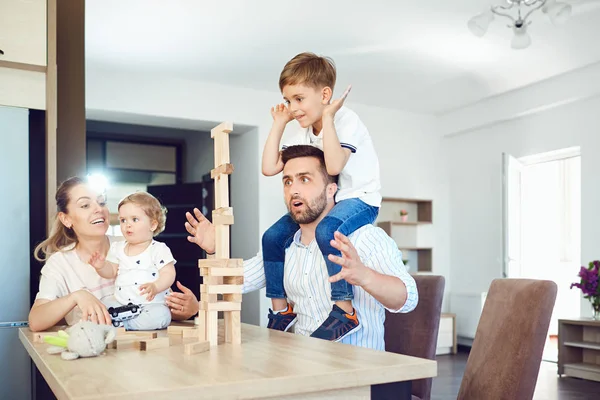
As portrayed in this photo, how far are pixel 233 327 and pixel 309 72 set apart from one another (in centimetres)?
90

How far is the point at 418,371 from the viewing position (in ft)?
3.79

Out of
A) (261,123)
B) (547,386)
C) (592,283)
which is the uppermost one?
(261,123)

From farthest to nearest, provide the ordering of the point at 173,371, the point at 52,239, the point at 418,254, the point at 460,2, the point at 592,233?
the point at 418,254, the point at 592,233, the point at 460,2, the point at 52,239, the point at 173,371

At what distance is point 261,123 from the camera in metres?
7.24

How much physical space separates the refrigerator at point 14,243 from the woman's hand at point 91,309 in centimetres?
104

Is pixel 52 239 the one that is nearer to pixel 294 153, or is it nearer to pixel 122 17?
pixel 294 153

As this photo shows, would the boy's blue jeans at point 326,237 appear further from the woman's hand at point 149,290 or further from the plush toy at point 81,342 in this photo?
the plush toy at point 81,342

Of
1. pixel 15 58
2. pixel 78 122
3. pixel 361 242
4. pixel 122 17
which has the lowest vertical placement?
pixel 361 242

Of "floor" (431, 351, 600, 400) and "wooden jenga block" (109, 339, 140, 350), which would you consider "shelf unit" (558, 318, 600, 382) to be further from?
"wooden jenga block" (109, 339, 140, 350)

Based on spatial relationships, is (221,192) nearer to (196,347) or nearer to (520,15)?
(196,347)

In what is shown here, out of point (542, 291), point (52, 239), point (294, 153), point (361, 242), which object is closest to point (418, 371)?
point (542, 291)

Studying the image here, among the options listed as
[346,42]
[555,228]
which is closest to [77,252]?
[346,42]

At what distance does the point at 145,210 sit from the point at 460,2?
3750 millimetres

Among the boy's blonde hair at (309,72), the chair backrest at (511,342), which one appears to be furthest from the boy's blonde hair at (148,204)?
the chair backrest at (511,342)
